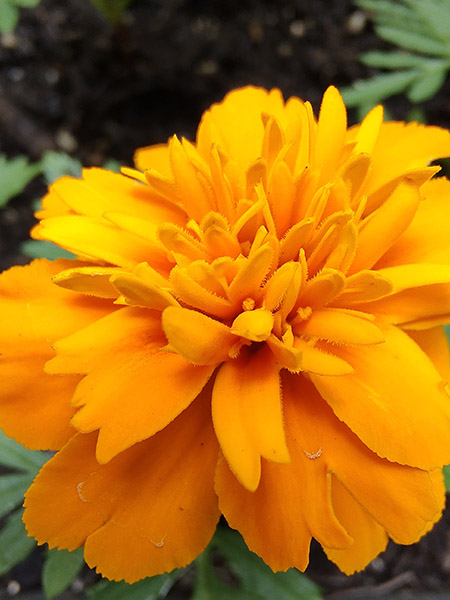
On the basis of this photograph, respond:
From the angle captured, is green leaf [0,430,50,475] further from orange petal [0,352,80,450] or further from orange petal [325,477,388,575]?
orange petal [325,477,388,575]

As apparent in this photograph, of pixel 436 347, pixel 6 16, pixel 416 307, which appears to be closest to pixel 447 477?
pixel 436 347

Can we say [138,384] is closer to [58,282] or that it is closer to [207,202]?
[58,282]

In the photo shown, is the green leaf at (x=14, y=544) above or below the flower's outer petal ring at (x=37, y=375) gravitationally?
below

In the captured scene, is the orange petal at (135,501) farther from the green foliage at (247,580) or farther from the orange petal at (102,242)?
the green foliage at (247,580)

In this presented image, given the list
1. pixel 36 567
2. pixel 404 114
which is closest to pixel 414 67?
pixel 404 114

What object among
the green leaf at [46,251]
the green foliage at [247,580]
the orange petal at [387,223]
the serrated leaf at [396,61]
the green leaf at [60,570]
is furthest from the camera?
the serrated leaf at [396,61]

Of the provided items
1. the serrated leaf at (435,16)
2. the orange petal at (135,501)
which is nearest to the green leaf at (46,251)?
the orange petal at (135,501)

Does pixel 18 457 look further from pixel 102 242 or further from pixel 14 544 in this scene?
pixel 102 242
